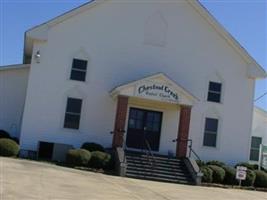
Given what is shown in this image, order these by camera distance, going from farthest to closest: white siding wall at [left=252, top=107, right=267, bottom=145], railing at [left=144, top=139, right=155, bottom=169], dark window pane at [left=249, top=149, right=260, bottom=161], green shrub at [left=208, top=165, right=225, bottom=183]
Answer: white siding wall at [left=252, top=107, right=267, bottom=145], dark window pane at [left=249, top=149, right=260, bottom=161], railing at [left=144, top=139, right=155, bottom=169], green shrub at [left=208, top=165, right=225, bottom=183]

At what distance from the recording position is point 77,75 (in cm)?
2945

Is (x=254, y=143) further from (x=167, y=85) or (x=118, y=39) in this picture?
(x=118, y=39)

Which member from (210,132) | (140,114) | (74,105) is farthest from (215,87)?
(74,105)

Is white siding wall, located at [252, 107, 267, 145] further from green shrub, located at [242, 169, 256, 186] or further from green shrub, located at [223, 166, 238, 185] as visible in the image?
green shrub, located at [223, 166, 238, 185]

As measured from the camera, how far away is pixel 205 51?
3142 centimetres

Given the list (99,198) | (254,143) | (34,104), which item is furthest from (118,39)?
(99,198)

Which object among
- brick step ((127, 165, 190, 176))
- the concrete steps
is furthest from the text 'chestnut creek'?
brick step ((127, 165, 190, 176))

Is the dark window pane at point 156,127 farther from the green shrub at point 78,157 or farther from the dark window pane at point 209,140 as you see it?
the green shrub at point 78,157

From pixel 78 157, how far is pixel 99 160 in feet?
3.20

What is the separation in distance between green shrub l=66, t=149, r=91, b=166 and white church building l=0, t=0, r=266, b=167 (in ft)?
9.23

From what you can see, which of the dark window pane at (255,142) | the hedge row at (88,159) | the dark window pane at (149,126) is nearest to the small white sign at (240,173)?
the hedge row at (88,159)

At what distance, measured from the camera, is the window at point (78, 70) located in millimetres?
29398

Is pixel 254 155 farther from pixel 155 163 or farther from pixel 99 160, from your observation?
pixel 99 160

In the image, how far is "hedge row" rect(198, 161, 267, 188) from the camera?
2588 centimetres
